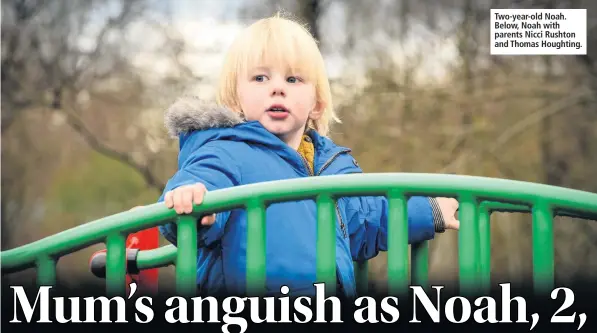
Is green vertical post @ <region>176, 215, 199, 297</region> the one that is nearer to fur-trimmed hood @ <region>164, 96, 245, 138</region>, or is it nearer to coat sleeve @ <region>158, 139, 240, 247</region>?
coat sleeve @ <region>158, 139, 240, 247</region>

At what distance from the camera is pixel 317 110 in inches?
50.7

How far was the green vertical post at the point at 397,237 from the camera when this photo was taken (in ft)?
3.09

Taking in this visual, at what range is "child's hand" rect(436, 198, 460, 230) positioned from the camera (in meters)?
1.26

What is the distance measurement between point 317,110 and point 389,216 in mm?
372

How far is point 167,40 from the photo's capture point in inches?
102

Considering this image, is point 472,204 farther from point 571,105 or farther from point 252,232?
point 571,105

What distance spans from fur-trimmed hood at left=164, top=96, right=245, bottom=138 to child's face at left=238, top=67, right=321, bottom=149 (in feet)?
0.15

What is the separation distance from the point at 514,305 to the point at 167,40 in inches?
68.5

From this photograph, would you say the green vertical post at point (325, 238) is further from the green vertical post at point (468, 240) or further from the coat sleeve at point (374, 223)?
Result: the coat sleeve at point (374, 223)

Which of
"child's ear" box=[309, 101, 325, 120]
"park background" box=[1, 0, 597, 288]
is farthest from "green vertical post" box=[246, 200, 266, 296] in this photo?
"park background" box=[1, 0, 597, 288]

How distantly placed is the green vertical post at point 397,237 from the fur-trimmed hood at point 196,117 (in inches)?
11.8

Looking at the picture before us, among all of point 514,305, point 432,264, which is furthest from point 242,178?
point 432,264
